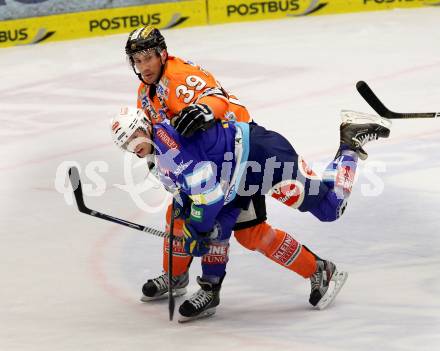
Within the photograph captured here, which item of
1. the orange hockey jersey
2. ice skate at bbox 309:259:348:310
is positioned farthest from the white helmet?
ice skate at bbox 309:259:348:310

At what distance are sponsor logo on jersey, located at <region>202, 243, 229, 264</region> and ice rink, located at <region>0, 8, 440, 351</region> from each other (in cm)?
28

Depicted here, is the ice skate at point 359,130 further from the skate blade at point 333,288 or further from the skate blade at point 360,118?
the skate blade at point 333,288

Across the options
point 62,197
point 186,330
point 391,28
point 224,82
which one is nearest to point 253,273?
point 186,330

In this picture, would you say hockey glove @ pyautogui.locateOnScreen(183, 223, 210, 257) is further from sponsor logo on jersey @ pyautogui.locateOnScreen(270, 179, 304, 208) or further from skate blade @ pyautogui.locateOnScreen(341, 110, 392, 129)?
skate blade @ pyautogui.locateOnScreen(341, 110, 392, 129)

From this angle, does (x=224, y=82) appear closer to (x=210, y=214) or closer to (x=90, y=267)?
(x=90, y=267)

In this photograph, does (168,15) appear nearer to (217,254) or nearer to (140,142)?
(217,254)

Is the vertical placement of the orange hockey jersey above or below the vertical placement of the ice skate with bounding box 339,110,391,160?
above

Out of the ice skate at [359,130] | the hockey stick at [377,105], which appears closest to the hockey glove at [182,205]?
the ice skate at [359,130]

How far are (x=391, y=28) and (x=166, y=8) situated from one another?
96.5 inches

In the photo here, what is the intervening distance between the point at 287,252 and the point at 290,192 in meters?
0.29

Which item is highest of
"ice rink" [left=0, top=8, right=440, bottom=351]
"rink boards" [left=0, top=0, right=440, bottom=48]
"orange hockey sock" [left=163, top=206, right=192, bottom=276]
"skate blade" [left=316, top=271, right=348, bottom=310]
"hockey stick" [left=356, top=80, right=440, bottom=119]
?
"hockey stick" [left=356, top=80, right=440, bottom=119]

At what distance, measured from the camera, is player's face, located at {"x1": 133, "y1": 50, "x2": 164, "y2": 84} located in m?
5.41

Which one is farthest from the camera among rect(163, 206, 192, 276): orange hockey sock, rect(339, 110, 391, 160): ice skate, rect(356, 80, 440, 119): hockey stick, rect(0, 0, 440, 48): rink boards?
rect(0, 0, 440, 48): rink boards

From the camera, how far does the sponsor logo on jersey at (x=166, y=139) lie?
4.75 metres
